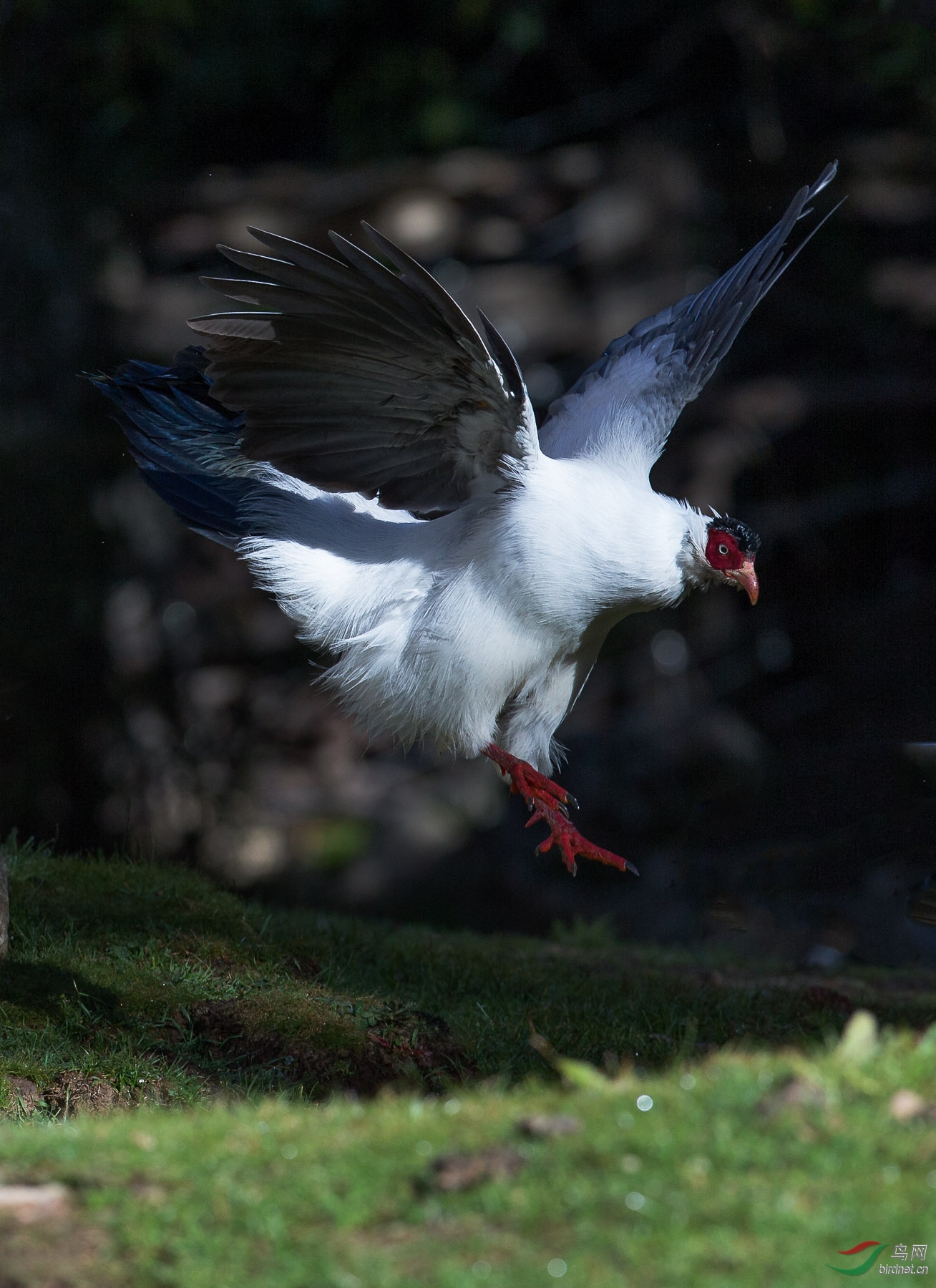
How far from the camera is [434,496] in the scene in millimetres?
4336

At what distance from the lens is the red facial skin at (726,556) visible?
422 cm

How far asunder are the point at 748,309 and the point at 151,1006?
122 inches

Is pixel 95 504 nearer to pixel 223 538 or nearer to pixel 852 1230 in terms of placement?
pixel 223 538

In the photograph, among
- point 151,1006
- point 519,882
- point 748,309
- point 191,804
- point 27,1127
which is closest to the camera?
point 27,1127

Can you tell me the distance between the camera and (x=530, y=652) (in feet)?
14.1

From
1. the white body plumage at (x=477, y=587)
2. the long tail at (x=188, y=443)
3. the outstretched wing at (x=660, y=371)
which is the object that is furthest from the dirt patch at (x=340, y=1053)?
the outstretched wing at (x=660, y=371)

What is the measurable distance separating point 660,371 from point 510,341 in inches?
160

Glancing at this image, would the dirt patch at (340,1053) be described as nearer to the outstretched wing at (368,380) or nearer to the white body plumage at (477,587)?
the white body plumage at (477,587)

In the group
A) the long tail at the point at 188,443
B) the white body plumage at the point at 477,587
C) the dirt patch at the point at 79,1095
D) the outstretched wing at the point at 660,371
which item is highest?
the outstretched wing at the point at 660,371

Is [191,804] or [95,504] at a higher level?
[95,504]

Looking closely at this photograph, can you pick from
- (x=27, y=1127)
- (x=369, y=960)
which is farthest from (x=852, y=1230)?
(x=369, y=960)

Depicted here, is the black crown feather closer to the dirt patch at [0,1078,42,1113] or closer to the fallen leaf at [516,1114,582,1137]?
the fallen leaf at [516,1114,582,1137]

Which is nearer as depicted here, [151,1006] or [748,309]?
[151,1006]

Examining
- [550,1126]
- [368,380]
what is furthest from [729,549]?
[550,1126]
